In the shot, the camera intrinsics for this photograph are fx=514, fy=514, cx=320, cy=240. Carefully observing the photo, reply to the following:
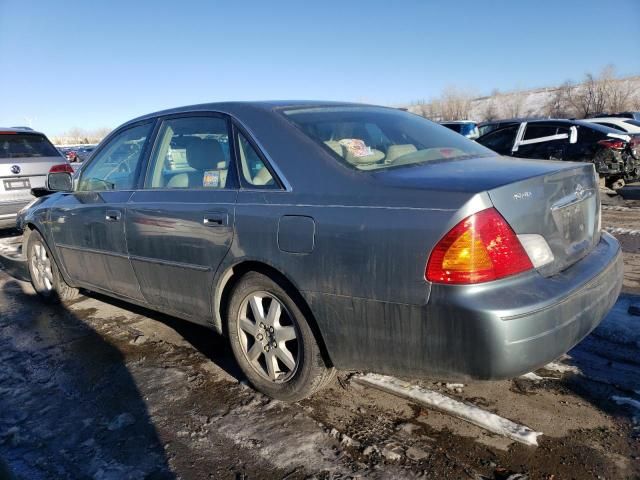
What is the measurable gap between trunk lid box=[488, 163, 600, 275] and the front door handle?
263 centimetres

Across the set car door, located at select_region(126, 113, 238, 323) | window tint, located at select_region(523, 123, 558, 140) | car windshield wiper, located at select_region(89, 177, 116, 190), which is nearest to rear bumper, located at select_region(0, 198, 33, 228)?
car windshield wiper, located at select_region(89, 177, 116, 190)

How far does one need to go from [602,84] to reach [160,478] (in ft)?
182

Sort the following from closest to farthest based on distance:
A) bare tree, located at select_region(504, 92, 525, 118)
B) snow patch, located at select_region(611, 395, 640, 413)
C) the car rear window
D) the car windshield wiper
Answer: snow patch, located at select_region(611, 395, 640, 413), the car windshield wiper, the car rear window, bare tree, located at select_region(504, 92, 525, 118)

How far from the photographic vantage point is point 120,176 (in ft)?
12.8

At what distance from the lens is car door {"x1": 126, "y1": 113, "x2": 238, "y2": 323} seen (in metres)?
2.99

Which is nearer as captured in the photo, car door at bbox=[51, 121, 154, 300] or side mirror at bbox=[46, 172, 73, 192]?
car door at bbox=[51, 121, 154, 300]

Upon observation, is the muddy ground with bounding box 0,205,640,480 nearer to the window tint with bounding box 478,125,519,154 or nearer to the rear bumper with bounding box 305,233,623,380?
the rear bumper with bounding box 305,233,623,380

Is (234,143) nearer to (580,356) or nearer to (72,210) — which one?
(72,210)

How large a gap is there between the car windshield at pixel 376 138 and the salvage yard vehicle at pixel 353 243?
2 centimetres

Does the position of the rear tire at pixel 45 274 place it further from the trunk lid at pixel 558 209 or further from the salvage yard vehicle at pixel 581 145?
the salvage yard vehicle at pixel 581 145

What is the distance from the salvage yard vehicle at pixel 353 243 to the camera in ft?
6.92

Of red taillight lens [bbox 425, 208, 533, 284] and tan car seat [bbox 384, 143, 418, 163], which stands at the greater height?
tan car seat [bbox 384, 143, 418, 163]

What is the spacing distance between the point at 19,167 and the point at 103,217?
17.1 ft

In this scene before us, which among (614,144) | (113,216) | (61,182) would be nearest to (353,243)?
(113,216)
